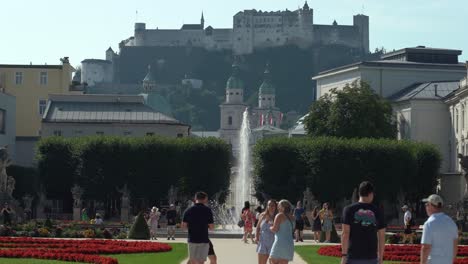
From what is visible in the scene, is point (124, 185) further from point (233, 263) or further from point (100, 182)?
point (233, 263)

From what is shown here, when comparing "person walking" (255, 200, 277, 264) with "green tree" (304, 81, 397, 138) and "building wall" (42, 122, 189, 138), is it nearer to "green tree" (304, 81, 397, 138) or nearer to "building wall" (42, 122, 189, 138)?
"green tree" (304, 81, 397, 138)

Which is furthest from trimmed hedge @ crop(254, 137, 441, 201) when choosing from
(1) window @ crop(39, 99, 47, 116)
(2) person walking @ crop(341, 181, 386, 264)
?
(2) person walking @ crop(341, 181, 386, 264)

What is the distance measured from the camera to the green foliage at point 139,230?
147 ft

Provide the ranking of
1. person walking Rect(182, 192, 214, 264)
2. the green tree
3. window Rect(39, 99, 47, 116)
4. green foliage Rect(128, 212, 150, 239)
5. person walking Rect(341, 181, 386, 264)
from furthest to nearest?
window Rect(39, 99, 47, 116) → the green tree → green foliage Rect(128, 212, 150, 239) → person walking Rect(182, 192, 214, 264) → person walking Rect(341, 181, 386, 264)

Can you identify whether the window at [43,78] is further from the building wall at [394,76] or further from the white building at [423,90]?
the building wall at [394,76]

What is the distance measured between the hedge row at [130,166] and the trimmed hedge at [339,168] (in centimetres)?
366

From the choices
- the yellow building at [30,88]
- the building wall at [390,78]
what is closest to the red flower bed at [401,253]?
the yellow building at [30,88]

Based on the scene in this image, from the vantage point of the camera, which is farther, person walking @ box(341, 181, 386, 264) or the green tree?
the green tree

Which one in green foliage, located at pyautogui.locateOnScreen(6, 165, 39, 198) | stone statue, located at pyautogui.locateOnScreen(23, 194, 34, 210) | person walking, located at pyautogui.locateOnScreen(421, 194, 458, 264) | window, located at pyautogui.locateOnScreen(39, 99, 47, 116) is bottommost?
person walking, located at pyautogui.locateOnScreen(421, 194, 458, 264)

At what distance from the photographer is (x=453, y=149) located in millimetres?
90938

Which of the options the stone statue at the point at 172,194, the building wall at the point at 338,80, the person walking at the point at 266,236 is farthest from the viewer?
the building wall at the point at 338,80

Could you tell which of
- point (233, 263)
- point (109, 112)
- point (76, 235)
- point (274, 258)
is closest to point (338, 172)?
point (109, 112)

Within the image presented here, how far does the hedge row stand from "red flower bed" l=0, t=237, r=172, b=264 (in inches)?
1418

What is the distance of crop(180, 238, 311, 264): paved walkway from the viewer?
32125mm
